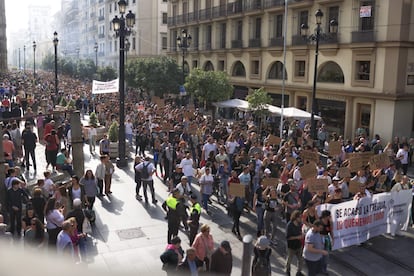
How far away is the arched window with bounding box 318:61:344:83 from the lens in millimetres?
27309

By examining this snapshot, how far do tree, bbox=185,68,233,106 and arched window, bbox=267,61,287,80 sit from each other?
5288 mm

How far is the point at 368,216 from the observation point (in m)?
9.85

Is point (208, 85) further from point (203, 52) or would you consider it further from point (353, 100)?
point (203, 52)

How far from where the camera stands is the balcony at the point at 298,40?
29.3 m

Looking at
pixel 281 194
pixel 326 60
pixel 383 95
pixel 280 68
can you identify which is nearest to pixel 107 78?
pixel 280 68

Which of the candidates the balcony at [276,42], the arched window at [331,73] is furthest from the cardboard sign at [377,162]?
the balcony at [276,42]

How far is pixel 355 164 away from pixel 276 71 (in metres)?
21.3

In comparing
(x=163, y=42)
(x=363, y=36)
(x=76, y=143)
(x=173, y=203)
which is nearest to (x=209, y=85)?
(x=363, y=36)

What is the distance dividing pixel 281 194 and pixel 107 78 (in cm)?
4514

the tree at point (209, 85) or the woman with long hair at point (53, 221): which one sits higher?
the tree at point (209, 85)

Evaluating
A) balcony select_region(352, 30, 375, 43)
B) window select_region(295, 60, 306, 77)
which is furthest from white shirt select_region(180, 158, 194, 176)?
window select_region(295, 60, 306, 77)

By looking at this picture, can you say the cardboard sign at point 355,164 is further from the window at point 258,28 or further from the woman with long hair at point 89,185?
the window at point 258,28

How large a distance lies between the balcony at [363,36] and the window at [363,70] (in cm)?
127

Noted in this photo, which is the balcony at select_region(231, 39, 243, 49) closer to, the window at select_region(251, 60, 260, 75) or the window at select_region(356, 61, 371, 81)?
the window at select_region(251, 60, 260, 75)
